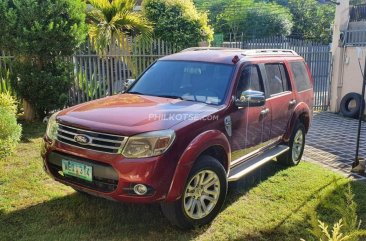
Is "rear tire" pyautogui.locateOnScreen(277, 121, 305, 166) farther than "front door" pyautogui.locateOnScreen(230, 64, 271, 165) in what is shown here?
Yes

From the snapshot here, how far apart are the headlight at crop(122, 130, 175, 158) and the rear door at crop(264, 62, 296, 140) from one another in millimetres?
2173

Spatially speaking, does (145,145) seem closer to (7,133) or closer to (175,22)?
(7,133)

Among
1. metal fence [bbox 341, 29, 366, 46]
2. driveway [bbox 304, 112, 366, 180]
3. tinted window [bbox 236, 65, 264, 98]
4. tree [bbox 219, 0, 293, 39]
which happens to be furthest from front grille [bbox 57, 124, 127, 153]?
tree [bbox 219, 0, 293, 39]

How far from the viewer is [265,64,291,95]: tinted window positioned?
5250 mm

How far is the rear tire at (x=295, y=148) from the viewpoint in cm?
589

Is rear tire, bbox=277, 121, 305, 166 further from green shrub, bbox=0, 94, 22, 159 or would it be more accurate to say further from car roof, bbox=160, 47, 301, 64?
green shrub, bbox=0, 94, 22, 159

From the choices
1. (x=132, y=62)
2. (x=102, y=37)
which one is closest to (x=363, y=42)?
(x=132, y=62)

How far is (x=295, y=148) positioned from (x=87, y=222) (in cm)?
359

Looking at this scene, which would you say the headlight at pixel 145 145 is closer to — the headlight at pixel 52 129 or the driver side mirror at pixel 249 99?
the headlight at pixel 52 129

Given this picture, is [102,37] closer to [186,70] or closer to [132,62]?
[132,62]

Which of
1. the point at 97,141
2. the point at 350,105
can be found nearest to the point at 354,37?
the point at 350,105

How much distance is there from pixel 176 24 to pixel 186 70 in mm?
6360

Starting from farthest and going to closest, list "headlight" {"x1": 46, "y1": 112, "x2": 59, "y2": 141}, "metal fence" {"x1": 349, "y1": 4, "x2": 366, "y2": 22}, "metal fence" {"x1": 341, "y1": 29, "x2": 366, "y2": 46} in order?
"metal fence" {"x1": 349, "y1": 4, "x2": 366, "y2": 22}
"metal fence" {"x1": 341, "y1": 29, "x2": 366, "y2": 46}
"headlight" {"x1": 46, "y1": 112, "x2": 59, "y2": 141}

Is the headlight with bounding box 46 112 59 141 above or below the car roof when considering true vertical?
below
